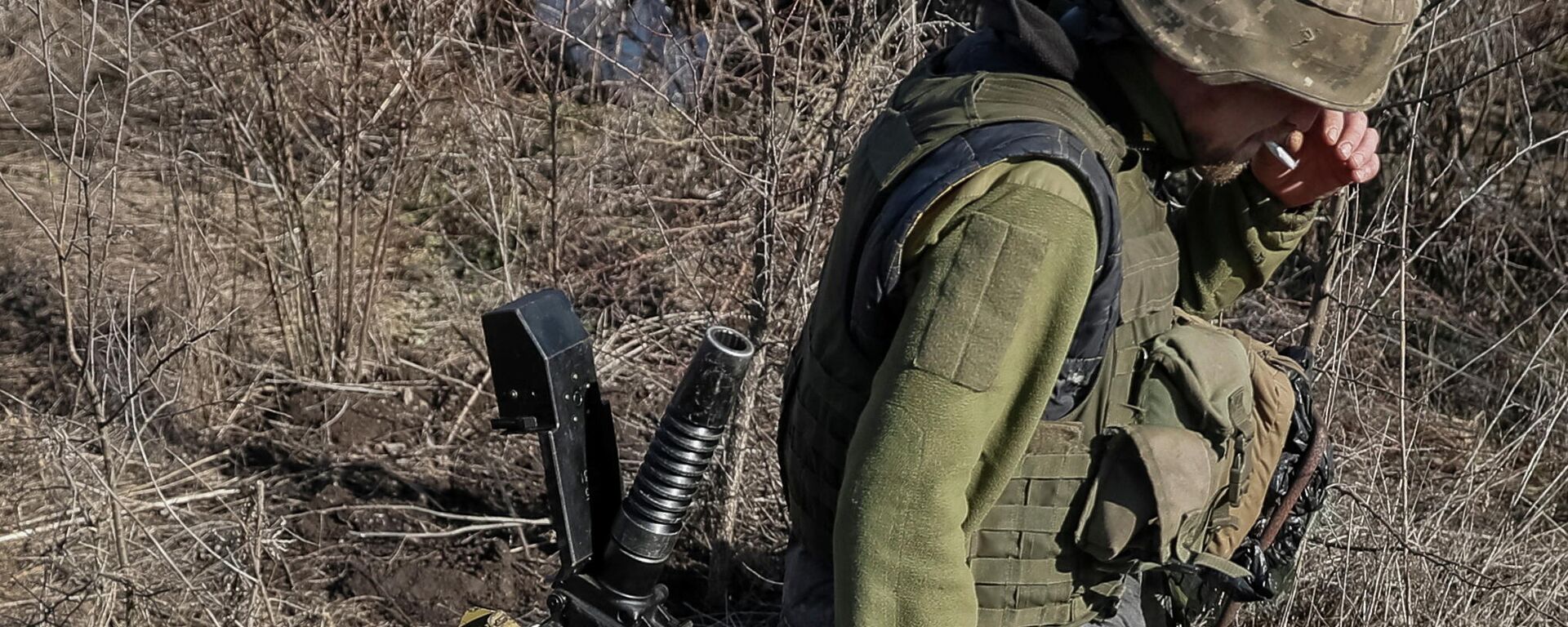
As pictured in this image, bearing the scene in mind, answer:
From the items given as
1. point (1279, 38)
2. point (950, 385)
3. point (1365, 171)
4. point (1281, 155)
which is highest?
point (1279, 38)

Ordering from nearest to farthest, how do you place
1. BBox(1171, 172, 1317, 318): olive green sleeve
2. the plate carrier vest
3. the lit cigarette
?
the plate carrier vest
the lit cigarette
BBox(1171, 172, 1317, 318): olive green sleeve

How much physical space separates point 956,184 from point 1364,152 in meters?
1.03

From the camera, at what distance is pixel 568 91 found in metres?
4.70

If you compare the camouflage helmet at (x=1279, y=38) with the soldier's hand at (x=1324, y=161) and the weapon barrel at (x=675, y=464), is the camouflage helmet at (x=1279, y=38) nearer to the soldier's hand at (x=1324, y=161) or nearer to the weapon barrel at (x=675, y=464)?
the soldier's hand at (x=1324, y=161)

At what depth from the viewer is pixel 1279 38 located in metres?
1.68

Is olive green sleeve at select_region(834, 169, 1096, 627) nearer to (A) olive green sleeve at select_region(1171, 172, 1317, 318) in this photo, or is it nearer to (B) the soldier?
(B) the soldier

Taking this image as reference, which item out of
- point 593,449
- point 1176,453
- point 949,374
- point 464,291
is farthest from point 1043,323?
point 464,291

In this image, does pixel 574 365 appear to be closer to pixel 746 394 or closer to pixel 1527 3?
pixel 746 394

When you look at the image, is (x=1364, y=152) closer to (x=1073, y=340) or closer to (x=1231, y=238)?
(x=1231, y=238)

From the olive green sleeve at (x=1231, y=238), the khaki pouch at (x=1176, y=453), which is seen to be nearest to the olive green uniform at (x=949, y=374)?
the khaki pouch at (x=1176, y=453)

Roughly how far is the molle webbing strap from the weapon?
0.86 feet

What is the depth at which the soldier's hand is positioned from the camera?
2.19 m

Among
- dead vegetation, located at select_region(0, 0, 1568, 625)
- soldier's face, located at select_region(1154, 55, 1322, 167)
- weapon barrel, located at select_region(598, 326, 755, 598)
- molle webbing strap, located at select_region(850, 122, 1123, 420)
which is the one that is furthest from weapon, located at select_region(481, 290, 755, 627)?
dead vegetation, located at select_region(0, 0, 1568, 625)

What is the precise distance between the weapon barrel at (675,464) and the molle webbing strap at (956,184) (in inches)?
8.6
